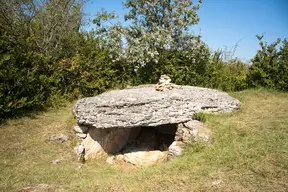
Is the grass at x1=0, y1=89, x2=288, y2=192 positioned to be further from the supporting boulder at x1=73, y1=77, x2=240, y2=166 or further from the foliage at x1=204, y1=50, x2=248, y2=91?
the foliage at x1=204, y1=50, x2=248, y2=91

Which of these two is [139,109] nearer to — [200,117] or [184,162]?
[200,117]

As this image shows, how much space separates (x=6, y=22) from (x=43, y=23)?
57.8 inches

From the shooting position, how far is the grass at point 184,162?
4.29m

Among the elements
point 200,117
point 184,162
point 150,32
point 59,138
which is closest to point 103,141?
point 59,138

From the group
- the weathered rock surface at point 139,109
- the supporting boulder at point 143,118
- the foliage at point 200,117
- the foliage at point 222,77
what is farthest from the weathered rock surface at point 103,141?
the foliage at point 222,77

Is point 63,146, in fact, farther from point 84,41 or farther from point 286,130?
point 286,130

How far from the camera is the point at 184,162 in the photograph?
17.0 ft

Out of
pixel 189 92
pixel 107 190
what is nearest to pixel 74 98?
pixel 189 92

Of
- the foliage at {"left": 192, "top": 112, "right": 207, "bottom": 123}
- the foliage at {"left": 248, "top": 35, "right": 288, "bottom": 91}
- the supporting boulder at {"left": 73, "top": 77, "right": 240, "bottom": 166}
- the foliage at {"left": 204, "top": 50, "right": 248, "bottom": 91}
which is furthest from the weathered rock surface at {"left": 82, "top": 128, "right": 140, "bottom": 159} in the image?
the foliage at {"left": 248, "top": 35, "right": 288, "bottom": 91}

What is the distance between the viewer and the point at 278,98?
8969 millimetres

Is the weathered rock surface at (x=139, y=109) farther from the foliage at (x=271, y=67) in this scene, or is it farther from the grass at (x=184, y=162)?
the foliage at (x=271, y=67)

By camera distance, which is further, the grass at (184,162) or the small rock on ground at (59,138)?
the small rock on ground at (59,138)

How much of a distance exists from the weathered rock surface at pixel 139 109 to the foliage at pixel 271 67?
4502 millimetres

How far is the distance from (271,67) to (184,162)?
725 cm
